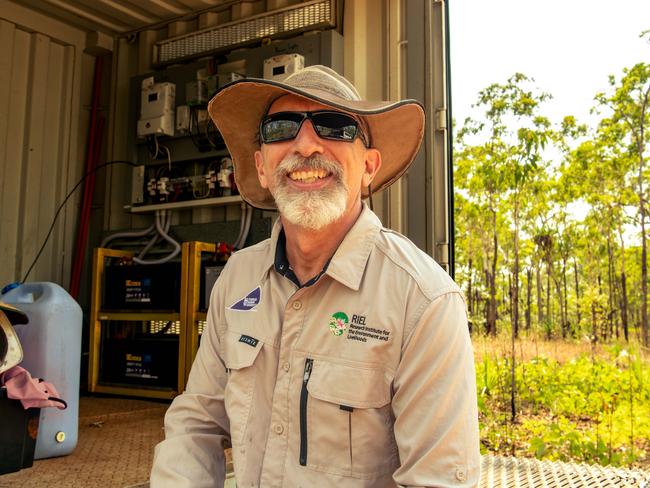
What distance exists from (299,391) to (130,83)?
5286 millimetres

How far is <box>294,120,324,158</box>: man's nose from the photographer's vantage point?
1733mm

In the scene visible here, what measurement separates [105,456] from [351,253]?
2.05m

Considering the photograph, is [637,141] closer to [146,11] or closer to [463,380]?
[146,11]

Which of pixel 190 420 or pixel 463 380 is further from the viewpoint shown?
pixel 190 420

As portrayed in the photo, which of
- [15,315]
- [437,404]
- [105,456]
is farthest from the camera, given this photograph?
[105,456]

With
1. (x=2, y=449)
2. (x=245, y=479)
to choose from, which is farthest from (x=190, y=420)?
(x=2, y=449)

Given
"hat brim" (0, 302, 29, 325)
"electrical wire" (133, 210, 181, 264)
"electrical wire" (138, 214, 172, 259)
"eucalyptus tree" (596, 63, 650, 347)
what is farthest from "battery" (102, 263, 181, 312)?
"eucalyptus tree" (596, 63, 650, 347)

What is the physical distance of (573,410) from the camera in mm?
6570

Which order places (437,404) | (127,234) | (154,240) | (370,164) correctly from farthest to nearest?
(127,234) < (154,240) < (370,164) < (437,404)

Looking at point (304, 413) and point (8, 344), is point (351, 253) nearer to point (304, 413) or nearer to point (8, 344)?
point (304, 413)

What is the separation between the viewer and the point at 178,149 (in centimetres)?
576

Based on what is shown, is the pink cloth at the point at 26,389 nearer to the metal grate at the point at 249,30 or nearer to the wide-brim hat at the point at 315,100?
the wide-brim hat at the point at 315,100

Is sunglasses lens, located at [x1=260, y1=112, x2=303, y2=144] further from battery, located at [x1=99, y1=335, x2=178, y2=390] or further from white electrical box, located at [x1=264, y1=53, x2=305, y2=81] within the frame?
battery, located at [x1=99, y1=335, x2=178, y2=390]

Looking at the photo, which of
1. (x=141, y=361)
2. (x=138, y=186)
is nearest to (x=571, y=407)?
(x=141, y=361)
